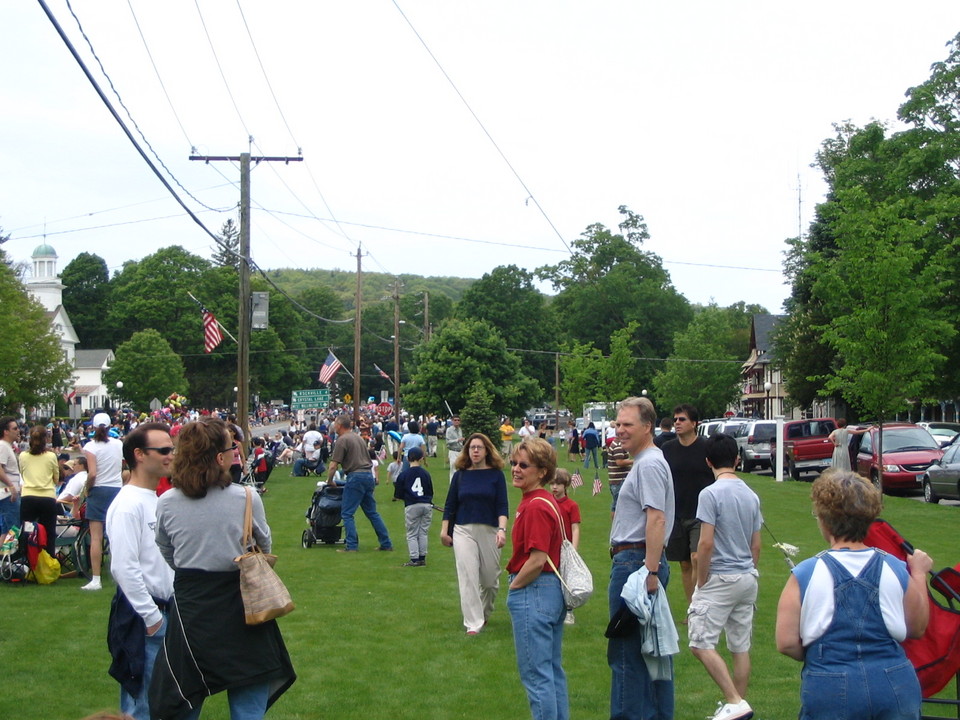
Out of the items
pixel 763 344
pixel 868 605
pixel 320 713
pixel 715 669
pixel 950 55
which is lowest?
pixel 320 713

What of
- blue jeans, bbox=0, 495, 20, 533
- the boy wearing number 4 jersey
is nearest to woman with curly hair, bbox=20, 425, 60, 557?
blue jeans, bbox=0, 495, 20, 533

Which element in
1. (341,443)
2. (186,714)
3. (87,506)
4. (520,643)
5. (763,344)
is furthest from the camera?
(763,344)

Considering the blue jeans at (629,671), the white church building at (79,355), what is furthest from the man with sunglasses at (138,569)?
the white church building at (79,355)

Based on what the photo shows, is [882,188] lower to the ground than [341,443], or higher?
higher

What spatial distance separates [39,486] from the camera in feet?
41.7

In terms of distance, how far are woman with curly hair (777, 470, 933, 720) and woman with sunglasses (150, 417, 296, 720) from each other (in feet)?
6.96

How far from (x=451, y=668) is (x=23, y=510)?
6.13m

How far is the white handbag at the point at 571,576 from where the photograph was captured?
616 cm

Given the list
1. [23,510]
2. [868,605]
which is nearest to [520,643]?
[868,605]

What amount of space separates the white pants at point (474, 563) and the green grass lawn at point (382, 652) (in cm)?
21

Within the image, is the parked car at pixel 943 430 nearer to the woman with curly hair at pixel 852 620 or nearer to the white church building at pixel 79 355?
the woman with curly hair at pixel 852 620

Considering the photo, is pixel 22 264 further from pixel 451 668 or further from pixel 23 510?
pixel 451 668

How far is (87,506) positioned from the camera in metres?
12.0

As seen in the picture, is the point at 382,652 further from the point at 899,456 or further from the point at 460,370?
the point at 460,370
